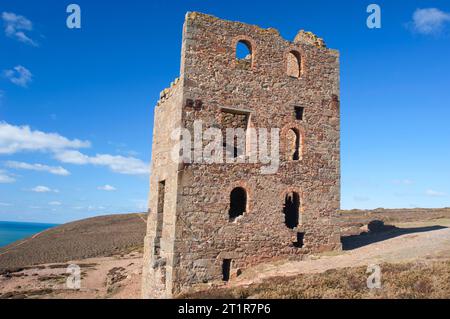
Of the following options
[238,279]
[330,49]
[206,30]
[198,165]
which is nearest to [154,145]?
[198,165]

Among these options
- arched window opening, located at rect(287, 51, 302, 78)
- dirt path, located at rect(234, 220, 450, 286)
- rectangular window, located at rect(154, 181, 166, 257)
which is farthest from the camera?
arched window opening, located at rect(287, 51, 302, 78)

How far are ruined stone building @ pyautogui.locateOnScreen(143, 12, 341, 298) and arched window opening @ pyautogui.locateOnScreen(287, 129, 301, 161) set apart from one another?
0.04 meters

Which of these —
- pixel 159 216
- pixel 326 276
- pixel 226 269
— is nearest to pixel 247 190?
pixel 226 269

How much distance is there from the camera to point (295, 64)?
17734 mm

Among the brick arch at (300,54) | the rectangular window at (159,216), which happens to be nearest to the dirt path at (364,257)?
the rectangular window at (159,216)

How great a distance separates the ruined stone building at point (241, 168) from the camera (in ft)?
45.9

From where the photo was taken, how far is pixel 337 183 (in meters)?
16.8

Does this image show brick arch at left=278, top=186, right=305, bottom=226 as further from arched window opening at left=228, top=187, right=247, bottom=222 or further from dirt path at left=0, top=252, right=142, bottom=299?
dirt path at left=0, top=252, right=142, bottom=299

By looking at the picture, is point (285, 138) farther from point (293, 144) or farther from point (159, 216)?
point (159, 216)

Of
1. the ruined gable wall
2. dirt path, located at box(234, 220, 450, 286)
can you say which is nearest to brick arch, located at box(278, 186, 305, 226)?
the ruined gable wall

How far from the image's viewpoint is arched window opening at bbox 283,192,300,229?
1620 cm

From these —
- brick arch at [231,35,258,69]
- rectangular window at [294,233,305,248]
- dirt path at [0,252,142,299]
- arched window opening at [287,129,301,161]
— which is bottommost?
dirt path at [0,252,142,299]

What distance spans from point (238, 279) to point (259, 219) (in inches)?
92.0
